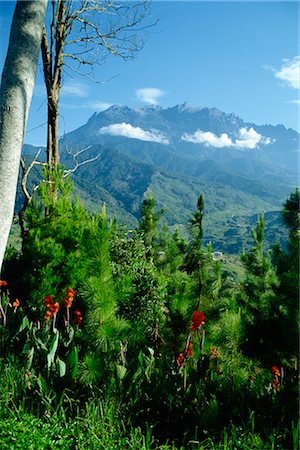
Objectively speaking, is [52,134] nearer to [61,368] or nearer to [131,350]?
[131,350]

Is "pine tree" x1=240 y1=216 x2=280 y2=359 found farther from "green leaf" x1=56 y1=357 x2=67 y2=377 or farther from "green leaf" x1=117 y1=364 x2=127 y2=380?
"green leaf" x1=56 y1=357 x2=67 y2=377

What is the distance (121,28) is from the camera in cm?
774

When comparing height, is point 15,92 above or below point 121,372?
above

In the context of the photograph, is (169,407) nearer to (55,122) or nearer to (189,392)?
(189,392)

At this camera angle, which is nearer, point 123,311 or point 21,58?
point 21,58

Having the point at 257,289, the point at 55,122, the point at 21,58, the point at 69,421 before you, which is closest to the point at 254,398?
the point at 69,421

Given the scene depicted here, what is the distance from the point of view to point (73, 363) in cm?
358

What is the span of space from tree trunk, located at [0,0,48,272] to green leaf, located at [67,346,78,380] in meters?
1.22

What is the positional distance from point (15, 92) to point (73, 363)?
7.56ft

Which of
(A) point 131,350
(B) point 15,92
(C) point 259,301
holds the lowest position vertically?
(C) point 259,301

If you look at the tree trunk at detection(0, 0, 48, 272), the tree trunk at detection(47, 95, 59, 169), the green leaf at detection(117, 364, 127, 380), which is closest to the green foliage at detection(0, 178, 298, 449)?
the green leaf at detection(117, 364, 127, 380)

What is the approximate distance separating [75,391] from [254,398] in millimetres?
1558

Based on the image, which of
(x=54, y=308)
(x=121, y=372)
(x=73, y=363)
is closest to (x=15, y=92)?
(x=54, y=308)

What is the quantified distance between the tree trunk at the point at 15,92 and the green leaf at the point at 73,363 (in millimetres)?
1218
